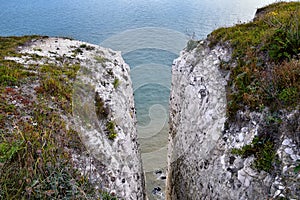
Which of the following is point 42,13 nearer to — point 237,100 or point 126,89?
point 126,89

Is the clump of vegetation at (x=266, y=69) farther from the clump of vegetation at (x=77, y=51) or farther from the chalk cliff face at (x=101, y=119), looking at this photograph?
the clump of vegetation at (x=77, y=51)

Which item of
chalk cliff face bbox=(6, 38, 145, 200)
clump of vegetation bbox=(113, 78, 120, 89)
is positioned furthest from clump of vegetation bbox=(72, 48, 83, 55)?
clump of vegetation bbox=(113, 78, 120, 89)

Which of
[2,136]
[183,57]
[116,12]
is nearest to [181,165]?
[183,57]

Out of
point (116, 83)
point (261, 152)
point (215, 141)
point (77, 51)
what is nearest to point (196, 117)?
point (215, 141)

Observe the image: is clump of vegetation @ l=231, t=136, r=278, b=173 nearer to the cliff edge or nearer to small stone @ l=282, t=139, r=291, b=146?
the cliff edge

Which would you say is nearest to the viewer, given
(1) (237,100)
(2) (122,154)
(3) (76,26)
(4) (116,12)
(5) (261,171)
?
(5) (261,171)

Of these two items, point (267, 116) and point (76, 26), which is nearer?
point (267, 116)
